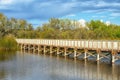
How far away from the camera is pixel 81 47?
55.9 meters

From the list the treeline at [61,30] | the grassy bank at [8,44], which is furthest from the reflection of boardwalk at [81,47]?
the treeline at [61,30]

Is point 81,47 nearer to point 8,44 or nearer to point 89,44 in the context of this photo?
point 89,44

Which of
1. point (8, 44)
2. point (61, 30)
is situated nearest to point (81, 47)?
point (8, 44)

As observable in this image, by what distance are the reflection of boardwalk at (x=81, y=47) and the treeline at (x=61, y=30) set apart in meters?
16.2

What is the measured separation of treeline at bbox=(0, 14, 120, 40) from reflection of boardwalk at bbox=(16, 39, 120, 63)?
1624 cm

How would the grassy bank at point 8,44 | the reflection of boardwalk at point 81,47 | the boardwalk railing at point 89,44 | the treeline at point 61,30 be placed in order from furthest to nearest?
the treeline at point 61,30 → the grassy bank at point 8,44 → the reflection of boardwalk at point 81,47 → the boardwalk railing at point 89,44

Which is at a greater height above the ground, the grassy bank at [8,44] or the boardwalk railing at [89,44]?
the boardwalk railing at [89,44]

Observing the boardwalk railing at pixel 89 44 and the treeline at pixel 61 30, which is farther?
the treeline at pixel 61 30

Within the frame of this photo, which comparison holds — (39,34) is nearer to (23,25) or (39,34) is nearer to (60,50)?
(23,25)

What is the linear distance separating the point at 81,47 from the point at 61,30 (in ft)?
233

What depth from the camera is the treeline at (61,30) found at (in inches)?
3946

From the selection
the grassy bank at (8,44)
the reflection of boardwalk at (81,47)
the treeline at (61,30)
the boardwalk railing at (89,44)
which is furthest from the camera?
the treeline at (61,30)

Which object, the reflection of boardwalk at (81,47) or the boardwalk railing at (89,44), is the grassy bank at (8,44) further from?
the boardwalk railing at (89,44)

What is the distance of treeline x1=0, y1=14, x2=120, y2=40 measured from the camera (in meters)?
100
